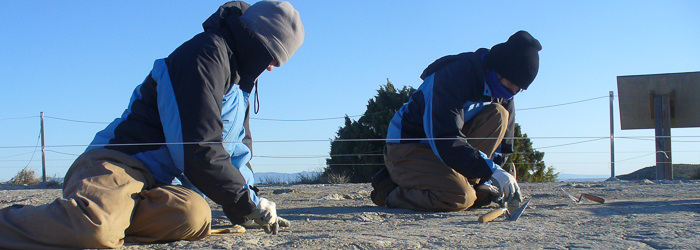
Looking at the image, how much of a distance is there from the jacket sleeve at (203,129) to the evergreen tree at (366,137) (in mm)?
9501

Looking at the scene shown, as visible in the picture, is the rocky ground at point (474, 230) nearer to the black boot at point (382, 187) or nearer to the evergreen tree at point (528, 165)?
the black boot at point (382, 187)

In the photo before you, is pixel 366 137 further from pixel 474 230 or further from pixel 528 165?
pixel 474 230

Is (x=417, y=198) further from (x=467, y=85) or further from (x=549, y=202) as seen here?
(x=549, y=202)

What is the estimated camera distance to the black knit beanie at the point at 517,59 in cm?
367

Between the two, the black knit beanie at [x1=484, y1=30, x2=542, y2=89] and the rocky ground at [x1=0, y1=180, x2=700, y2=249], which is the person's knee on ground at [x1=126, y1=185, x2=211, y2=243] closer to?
the rocky ground at [x1=0, y1=180, x2=700, y2=249]

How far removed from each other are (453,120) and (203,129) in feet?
5.64

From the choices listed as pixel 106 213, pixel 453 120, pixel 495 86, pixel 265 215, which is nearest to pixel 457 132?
pixel 453 120

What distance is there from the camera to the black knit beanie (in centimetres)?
367

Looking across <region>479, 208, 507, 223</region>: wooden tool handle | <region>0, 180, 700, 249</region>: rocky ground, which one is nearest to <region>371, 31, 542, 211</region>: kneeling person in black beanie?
<region>0, 180, 700, 249</region>: rocky ground

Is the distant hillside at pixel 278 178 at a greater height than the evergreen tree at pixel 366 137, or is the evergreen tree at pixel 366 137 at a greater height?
the evergreen tree at pixel 366 137

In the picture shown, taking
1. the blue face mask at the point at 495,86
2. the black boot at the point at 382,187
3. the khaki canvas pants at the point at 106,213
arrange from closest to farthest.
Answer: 1. the khaki canvas pants at the point at 106,213
2. the blue face mask at the point at 495,86
3. the black boot at the point at 382,187

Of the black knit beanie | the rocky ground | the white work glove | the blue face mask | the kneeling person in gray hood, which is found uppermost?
the black knit beanie

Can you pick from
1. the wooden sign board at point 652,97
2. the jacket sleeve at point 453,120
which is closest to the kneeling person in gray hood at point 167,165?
the jacket sleeve at point 453,120

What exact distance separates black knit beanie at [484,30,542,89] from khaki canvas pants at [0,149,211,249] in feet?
7.19
